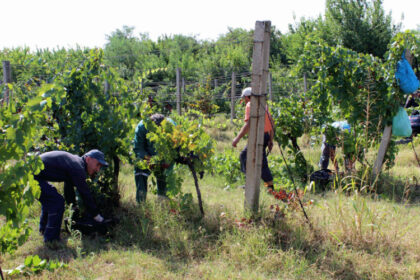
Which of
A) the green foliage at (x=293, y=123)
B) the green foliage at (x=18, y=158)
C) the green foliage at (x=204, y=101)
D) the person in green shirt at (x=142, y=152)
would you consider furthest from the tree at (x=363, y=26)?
→ the green foliage at (x=18, y=158)

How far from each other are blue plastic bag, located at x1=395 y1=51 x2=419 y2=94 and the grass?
2.08 metres

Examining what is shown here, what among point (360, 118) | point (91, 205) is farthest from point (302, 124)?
point (91, 205)

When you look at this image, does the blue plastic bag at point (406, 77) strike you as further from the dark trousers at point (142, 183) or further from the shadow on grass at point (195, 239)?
the dark trousers at point (142, 183)

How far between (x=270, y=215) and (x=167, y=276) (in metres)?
1.45

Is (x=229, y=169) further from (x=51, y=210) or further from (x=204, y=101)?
(x=204, y=101)

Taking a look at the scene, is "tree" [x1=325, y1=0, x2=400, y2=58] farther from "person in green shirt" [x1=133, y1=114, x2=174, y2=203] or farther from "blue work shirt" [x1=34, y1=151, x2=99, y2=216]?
"blue work shirt" [x1=34, y1=151, x2=99, y2=216]

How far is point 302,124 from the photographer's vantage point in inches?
269

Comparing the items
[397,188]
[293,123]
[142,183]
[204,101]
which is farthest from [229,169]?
[204,101]

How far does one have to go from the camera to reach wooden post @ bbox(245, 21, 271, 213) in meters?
4.25

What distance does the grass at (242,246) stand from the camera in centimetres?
368

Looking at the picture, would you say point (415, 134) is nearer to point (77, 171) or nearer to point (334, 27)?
point (77, 171)

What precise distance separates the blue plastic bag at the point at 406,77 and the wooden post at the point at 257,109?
114 inches

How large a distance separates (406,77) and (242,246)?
3.99 meters

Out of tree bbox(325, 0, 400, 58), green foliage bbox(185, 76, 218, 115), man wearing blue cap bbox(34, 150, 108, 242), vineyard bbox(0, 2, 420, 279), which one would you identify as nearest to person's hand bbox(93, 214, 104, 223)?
man wearing blue cap bbox(34, 150, 108, 242)
